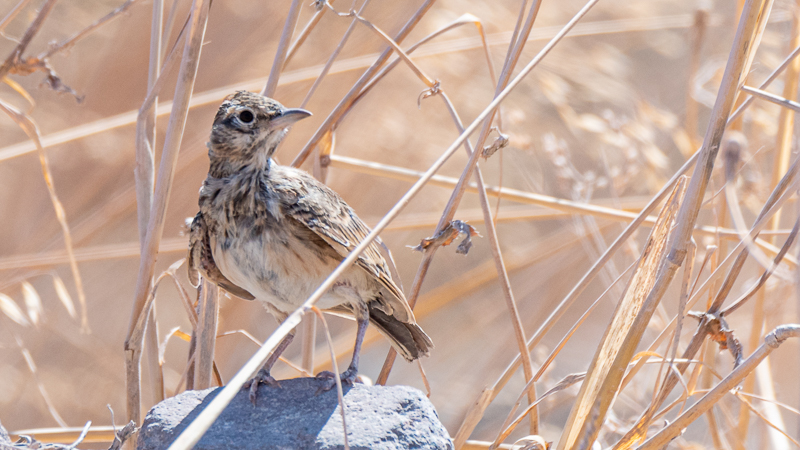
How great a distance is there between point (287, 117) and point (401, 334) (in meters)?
0.98

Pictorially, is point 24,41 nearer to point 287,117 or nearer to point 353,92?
point 287,117

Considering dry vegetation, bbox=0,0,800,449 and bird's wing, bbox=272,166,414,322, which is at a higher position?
dry vegetation, bbox=0,0,800,449

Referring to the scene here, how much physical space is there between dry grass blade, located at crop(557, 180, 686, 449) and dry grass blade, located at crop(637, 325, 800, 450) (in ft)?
0.78

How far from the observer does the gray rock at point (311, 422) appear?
6.41ft

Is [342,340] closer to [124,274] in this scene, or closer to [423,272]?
[423,272]

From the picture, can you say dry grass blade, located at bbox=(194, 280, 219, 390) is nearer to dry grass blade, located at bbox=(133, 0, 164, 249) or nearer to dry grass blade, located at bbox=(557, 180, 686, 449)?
dry grass blade, located at bbox=(133, 0, 164, 249)

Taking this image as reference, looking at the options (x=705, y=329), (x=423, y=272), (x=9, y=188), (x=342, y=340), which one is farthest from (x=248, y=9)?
(x=705, y=329)

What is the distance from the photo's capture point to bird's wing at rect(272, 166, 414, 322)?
2.46 m

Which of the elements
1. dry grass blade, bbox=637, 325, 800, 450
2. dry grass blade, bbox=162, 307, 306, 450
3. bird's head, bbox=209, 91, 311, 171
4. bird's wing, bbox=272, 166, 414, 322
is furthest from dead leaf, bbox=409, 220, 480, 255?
dry grass blade, bbox=162, 307, 306, 450

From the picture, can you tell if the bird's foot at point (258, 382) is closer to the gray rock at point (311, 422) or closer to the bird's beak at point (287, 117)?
the gray rock at point (311, 422)

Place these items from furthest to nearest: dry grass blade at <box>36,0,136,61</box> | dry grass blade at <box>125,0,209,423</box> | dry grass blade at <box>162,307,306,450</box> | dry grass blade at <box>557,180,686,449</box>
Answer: dry grass blade at <box>36,0,136,61</box>
dry grass blade at <box>125,0,209,423</box>
dry grass blade at <box>557,180,686,449</box>
dry grass blade at <box>162,307,306,450</box>

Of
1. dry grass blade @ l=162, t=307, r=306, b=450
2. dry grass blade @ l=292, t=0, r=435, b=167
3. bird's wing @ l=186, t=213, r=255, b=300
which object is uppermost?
dry grass blade @ l=292, t=0, r=435, b=167

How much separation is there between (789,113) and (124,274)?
19.7ft

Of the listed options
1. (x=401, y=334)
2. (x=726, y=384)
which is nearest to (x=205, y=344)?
(x=401, y=334)
